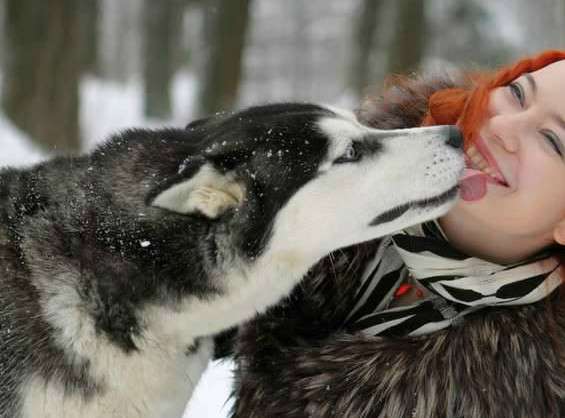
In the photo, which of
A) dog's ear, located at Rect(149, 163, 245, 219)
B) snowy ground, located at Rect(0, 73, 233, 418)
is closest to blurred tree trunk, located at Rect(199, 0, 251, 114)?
snowy ground, located at Rect(0, 73, 233, 418)

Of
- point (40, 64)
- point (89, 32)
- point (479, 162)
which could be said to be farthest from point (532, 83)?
point (89, 32)

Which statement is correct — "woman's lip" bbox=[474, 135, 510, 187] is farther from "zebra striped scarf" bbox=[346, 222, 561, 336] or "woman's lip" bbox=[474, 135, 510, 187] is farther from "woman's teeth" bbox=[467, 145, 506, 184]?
"zebra striped scarf" bbox=[346, 222, 561, 336]

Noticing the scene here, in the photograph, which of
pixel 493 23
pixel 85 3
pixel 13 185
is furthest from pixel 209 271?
pixel 493 23

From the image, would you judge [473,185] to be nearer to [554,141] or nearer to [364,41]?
[554,141]

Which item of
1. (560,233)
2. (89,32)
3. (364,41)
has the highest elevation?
(89,32)

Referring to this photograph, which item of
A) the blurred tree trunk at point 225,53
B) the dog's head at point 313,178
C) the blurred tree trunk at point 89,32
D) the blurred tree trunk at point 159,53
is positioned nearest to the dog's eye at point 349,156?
the dog's head at point 313,178

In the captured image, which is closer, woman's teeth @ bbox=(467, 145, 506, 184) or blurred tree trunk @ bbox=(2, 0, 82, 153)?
woman's teeth @ bbox=(467, 145, 506, 184)

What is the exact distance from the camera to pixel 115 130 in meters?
2.94

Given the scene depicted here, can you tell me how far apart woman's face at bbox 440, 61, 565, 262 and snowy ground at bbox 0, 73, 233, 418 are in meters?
1.33

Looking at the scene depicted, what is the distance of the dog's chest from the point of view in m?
2.08

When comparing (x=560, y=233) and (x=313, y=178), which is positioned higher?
(x=313, y=178)

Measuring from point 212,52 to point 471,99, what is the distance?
789cm

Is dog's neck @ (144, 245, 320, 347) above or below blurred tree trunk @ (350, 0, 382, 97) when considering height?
below

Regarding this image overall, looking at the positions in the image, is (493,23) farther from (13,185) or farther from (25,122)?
(13,185)
